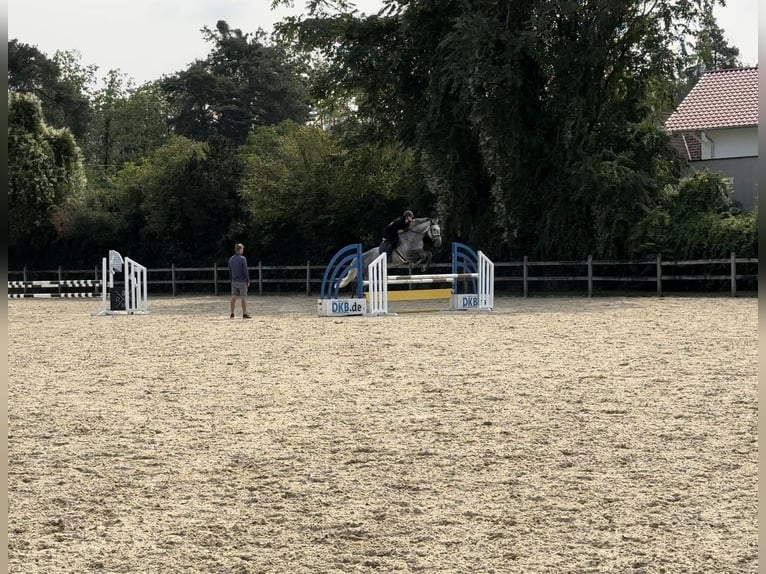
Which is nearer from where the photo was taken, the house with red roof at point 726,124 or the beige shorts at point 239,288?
the beige shorts at point 239,288

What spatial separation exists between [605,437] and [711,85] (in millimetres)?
32139

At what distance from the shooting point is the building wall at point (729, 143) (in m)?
33.5

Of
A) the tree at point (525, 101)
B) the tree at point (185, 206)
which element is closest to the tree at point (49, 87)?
the tree at point (185, 206)

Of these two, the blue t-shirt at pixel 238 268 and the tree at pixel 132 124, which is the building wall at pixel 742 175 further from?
the tree at pixel 132 124

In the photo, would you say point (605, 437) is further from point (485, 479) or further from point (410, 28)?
point (410, 28)

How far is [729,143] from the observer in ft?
112

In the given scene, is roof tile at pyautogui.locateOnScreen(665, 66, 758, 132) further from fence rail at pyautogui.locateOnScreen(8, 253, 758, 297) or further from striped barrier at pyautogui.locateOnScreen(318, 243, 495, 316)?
striped barrier at pyautogui.locateOnScreen(318, 243, 495, 316)

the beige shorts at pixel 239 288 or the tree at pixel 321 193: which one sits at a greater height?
the tree at pixel 321 193

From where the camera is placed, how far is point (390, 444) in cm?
660

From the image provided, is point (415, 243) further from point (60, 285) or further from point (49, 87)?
point (49, 87)

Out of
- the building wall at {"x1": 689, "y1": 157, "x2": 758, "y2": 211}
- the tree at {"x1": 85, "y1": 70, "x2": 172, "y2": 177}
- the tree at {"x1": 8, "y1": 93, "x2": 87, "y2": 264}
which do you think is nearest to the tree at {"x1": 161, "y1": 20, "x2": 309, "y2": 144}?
the tree at {"x1": 85, "y1": 70, "x2": 172, "y2": 177}

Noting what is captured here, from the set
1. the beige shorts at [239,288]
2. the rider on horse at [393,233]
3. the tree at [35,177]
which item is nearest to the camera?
the beige shorts at [239,288]

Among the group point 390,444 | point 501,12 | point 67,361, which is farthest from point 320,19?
point 390,444

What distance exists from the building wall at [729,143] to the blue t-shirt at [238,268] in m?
19.4
